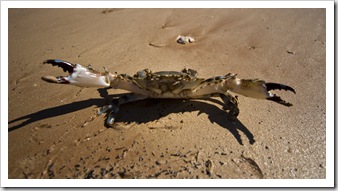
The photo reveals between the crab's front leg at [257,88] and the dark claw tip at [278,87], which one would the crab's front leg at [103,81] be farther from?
the dark claw tip at [278,87]

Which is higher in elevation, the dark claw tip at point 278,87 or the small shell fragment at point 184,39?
the small shell fragment at point 184,39

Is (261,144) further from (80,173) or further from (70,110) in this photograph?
(70,110)

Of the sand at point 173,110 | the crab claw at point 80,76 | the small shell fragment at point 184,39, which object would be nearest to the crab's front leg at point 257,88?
the sand at point 173,110

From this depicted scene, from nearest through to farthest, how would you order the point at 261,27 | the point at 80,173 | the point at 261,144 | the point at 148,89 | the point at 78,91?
the point at 80,173 < the point at 261,144 < the point at 148,89 < the point at 78,91 < the point at 261,27

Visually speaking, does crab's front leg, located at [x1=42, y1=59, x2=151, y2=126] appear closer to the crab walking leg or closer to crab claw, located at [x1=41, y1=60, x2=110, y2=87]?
crab claw, located at [x1=41, y1=60, x2=110, y2=87]

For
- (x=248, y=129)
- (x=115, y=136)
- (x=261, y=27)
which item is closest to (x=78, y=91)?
(x=115, y=136)

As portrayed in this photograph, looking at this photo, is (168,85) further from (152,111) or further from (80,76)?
(80,76)

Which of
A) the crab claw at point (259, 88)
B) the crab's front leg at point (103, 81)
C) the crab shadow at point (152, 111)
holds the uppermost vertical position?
the crab claw at point (259, 88)

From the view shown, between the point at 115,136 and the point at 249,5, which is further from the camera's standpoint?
the point at 249,5

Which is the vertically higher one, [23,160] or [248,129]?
[248,129]
